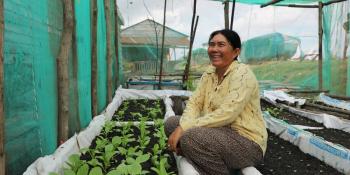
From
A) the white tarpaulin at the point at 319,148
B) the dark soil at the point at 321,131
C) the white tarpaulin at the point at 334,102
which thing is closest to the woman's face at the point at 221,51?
the white tarpaulin at the point at 319,148

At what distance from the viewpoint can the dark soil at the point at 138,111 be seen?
15.2ft

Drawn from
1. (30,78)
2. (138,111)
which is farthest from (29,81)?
(138,111)

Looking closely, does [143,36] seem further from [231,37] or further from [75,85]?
[231,37]

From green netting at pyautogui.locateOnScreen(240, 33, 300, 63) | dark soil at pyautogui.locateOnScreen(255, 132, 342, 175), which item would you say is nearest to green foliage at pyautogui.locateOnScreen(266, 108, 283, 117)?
dark soil at pyautogui.locateOnScreen(255, 132, 342, 175)

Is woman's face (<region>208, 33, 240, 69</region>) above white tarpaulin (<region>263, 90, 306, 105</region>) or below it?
above

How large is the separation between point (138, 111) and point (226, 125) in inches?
125

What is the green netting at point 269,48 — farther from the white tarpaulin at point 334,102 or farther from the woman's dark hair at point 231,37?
the woman's dark hair at point 231,37

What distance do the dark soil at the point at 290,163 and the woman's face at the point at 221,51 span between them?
807mm

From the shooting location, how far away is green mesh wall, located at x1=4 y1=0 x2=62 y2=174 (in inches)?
75.2

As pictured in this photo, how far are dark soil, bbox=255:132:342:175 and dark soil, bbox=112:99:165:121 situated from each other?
185 cm

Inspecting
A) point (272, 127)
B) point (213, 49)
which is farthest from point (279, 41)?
point (213, 49)

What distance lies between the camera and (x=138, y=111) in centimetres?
532

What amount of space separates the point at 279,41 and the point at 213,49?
31.9 feet

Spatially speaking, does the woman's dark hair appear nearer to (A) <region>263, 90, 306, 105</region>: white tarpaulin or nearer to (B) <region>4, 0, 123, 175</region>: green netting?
(B) <region>4, 0, 123, 175</region>: green netting
